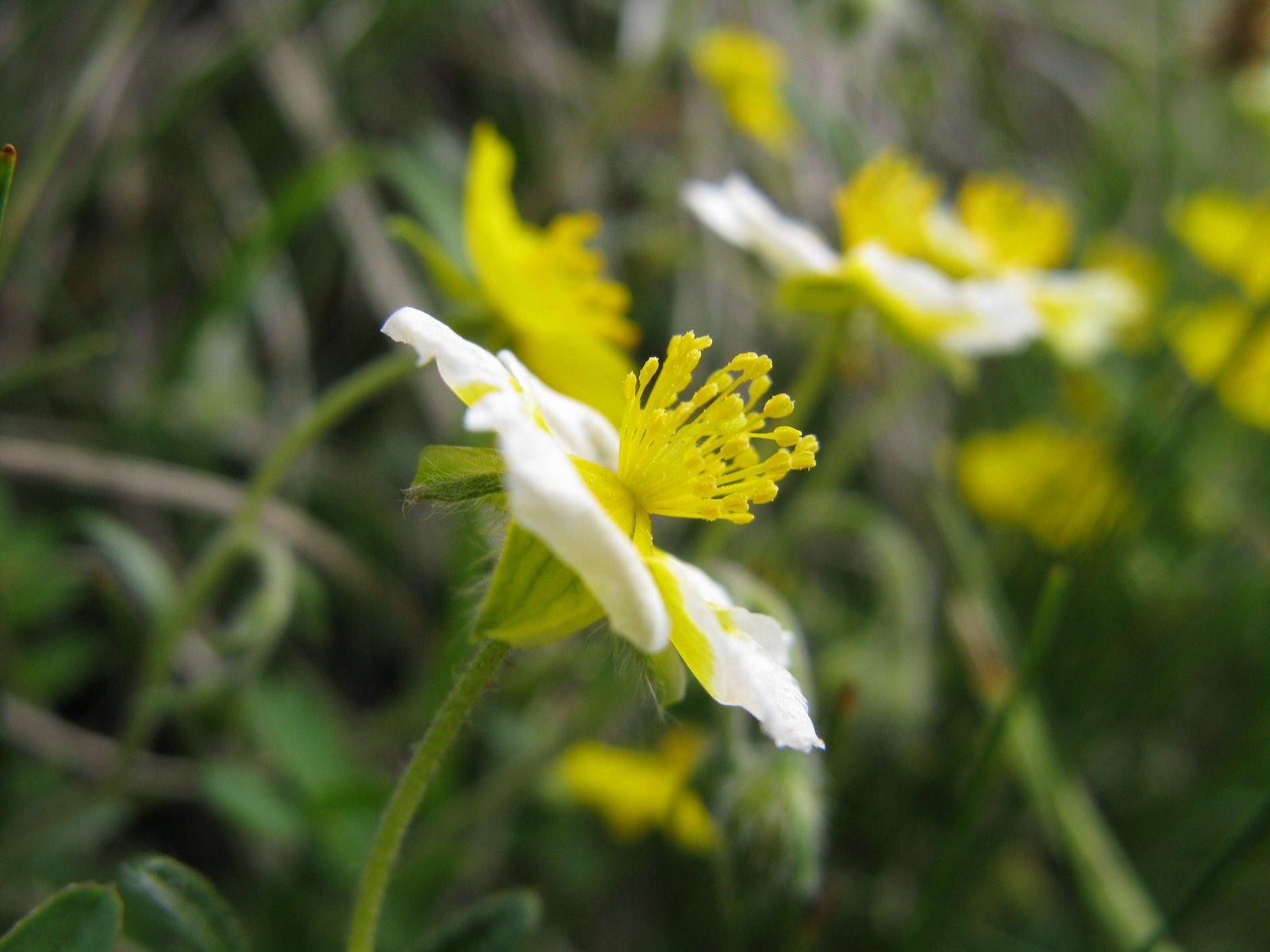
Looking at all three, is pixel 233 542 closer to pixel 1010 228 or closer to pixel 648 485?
pixel 648 485

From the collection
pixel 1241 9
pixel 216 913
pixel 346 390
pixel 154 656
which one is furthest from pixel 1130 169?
pixel 216 913

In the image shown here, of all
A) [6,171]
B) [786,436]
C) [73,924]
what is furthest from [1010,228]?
[73,924]

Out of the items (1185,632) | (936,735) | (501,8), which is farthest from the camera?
(501,8)

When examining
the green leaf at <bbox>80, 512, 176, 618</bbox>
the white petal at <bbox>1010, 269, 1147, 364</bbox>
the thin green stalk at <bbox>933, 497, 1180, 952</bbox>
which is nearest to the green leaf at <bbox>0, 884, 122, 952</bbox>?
the green leaf at <bbox>80, 512, 176, 618</bbox>

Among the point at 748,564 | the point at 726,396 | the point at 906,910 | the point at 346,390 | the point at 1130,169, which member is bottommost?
the point at 906,910

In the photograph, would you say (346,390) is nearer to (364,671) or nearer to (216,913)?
(216,913)

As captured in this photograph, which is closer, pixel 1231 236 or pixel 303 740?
pixel 303 740
